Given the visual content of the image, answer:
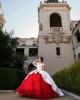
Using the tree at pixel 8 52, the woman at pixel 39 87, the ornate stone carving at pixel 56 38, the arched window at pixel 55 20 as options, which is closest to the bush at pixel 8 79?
the woman at pixel 39 87

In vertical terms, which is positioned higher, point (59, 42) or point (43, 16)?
point (43, 16)

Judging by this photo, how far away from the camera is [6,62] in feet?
67.6

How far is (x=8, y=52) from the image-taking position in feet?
68.4

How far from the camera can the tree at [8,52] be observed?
2023 centimetres

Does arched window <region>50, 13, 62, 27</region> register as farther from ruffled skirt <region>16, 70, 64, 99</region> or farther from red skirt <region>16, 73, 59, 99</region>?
red skirt <region>16, 73, 59, 99</region>

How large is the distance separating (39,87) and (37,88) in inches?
4.1

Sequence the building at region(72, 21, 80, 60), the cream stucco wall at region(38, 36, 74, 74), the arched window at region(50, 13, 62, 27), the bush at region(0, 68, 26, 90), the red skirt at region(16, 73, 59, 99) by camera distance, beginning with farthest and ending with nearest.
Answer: the arched window at region(50, 13, 62, 27) < the cream stucco wall at region(38, 36, 74, 74) < the building at region(72, 21, 80, 60) < the bush at region(0, 68, 26, 90) < the red skirt at region(16, 73, 59, 99)

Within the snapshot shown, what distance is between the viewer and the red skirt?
7.11 metres

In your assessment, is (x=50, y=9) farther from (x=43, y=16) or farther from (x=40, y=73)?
(x=40, y=73)

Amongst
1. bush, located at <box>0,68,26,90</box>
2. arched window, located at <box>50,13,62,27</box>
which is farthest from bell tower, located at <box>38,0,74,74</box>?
→ bush, located at <box>0,68,26,90</box>

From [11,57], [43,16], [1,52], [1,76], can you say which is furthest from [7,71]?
[43,16]

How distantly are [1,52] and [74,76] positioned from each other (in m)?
13.8

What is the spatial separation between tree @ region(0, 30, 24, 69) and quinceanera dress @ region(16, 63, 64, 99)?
Answer: 13.2 meters

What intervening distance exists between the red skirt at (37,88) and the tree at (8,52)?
13250 millimetres
